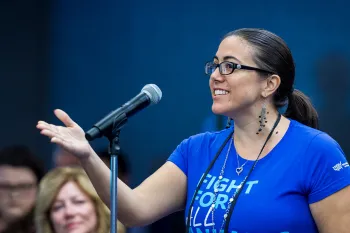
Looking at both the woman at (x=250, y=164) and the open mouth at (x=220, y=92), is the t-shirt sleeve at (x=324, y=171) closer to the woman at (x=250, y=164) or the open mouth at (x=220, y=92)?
the woman at (x=250, y=164)

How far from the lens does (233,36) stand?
2600mm

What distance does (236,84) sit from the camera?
2520 millimetres

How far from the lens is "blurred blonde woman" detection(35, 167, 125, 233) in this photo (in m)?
3.24

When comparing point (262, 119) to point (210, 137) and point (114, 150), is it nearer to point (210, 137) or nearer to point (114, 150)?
point (210, 137)

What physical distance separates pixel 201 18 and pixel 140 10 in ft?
1.59

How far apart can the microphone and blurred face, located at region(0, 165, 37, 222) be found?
1.63m

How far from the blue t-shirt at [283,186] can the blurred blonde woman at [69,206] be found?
820 mm

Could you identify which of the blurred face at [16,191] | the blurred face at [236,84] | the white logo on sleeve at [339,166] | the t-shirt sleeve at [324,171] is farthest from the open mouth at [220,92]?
the blurred face at [16,191]

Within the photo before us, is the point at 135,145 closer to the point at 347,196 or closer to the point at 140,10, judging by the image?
the point at 140,10

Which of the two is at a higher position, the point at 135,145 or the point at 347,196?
the point at 135,145

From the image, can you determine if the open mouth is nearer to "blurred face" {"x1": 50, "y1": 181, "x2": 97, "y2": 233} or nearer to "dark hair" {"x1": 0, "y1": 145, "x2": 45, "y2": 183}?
"blurred face" {"x1": 50, "y1": 181, "x2": 97, "y2": 233}

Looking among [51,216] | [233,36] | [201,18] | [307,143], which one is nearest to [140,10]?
[201,18]

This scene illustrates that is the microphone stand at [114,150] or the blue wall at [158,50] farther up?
the blue wall at [158,50]

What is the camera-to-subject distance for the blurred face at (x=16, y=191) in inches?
144
